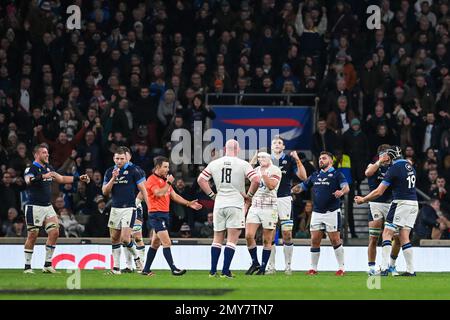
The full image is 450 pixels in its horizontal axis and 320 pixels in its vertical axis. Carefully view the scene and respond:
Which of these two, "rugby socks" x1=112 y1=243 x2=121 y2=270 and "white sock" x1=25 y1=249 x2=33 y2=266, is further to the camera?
"white sock" x1=25 y1=249 x2=33 y2=266

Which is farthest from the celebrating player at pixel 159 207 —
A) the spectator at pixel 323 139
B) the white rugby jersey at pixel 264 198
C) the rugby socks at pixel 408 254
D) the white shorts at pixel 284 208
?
the spectator at pixel 323 139

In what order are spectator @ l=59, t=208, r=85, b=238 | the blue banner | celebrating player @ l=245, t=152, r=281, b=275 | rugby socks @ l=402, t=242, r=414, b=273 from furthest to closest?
the blue banner, spectator @ l=59, t=208, r=85, b=238, rugby socks @ l=402, t=242, r=414, b=273, celebrating player @ l=245, t=152, r=281, b=275

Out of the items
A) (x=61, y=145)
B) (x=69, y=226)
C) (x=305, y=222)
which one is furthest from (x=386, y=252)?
(x=61, y=145)

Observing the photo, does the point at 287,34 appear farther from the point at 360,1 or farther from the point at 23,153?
the point at 23,153

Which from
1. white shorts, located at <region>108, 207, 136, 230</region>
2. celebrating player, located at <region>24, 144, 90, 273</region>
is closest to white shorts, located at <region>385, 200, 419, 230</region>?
white shorts, located at <region>108, 207, 136, 230</region>

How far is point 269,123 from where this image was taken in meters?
32.2

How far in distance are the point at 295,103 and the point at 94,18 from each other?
21.8 feet

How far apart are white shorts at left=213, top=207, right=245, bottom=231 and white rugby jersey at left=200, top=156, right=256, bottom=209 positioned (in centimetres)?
8

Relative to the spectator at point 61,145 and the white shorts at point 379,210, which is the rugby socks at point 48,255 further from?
the white shorts at point 379,210

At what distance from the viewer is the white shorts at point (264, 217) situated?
23.8 m

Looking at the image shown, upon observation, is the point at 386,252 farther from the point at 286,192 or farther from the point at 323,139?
the point at 323,139

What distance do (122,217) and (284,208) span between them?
3.44 metres

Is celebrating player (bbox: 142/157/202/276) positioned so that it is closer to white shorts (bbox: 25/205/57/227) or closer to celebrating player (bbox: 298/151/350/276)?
white shorts (bbox: 25/205/57/227)

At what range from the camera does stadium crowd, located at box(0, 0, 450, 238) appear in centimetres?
3047
